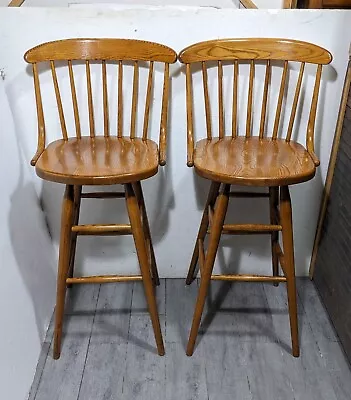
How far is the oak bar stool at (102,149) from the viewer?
44.7 inches

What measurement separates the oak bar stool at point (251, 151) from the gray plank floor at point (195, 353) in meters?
0.08

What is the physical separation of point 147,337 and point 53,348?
12.1 inches

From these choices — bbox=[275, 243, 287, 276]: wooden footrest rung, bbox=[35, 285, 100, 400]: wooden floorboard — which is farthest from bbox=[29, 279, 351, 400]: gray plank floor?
bbox=[275, 243, 287, 276]: wooden footrest rung

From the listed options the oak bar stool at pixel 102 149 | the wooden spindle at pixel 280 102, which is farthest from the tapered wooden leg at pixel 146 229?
the wooden spindle at pixel 280 102

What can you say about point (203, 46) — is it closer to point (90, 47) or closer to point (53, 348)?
point (90, 47)

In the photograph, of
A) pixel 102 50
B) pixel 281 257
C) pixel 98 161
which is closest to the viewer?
pixel 98 161

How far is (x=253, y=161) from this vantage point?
1185mm

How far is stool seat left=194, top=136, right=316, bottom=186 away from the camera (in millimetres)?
1088

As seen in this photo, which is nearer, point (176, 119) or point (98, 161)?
point (98, 161)

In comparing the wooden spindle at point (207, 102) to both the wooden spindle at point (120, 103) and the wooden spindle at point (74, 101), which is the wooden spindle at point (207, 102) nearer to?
the wooden spindle at point (120, 103)

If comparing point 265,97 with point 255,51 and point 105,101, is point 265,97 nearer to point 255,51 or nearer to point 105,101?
point 255,51

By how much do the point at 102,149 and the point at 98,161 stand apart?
4.3 inches

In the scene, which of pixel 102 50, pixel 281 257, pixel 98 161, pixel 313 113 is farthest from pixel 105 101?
pixel 281 257

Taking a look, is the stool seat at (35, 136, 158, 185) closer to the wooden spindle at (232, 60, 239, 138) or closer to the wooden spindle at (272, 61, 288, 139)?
the wooden spindle at (232, 60, 239, 138)
